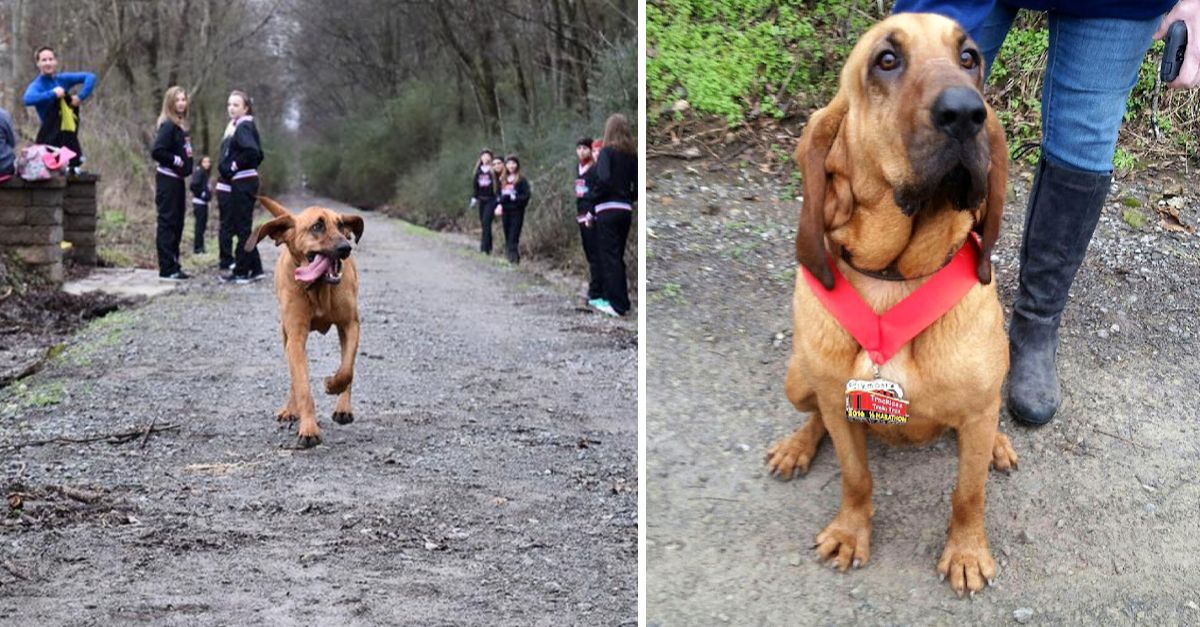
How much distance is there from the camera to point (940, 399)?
230 centimetres

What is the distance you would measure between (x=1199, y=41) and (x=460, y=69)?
2151cm

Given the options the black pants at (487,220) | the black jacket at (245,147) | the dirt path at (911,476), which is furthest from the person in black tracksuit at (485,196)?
the dirt path at (911,476)

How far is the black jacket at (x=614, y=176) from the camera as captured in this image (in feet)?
25.2

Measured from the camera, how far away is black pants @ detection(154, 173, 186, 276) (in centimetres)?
942

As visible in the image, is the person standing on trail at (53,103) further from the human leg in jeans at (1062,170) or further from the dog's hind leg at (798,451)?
the human leg in jeans at (1062,170)

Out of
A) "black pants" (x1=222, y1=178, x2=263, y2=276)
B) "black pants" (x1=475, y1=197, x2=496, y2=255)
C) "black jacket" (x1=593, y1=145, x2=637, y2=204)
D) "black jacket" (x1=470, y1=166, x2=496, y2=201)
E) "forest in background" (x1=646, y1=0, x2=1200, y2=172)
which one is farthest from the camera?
"black jacket" (x1=470, y1=166, x2=496, y2=201)

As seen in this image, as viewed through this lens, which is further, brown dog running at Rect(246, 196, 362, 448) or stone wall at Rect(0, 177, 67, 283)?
stone wall at Rect(0, 177, 67, 283)

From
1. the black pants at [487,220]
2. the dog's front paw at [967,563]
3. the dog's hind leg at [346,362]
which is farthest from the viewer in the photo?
the black pants at [487,220]

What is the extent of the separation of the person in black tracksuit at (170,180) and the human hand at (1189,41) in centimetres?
769

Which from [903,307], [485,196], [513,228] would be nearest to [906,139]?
[903,307]

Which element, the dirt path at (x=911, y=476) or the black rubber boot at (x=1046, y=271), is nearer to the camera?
the dirt path at (x=911, y=476)

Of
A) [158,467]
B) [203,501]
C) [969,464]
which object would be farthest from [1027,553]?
[158,467]

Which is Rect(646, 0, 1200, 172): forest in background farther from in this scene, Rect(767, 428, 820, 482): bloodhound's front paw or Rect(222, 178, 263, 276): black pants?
Rect(222, 178, 263, 276): black pants

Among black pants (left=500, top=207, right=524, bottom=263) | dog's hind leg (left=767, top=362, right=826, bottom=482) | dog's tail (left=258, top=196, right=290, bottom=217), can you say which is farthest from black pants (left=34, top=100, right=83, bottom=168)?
dog's hind leg (left=767, top=362, right=826, bottom=482)
